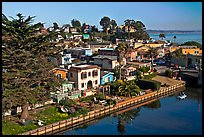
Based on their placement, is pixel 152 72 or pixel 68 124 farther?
pixel 152 72

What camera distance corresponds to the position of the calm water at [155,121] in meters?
15.3

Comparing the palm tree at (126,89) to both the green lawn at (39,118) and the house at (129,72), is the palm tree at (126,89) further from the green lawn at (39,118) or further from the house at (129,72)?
the green lawn at (39,118)

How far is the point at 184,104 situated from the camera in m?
21.2

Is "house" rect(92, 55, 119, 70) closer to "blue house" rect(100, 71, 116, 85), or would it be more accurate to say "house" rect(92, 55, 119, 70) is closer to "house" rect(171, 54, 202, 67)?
"blue house" rect(100, 71, 116, 85)

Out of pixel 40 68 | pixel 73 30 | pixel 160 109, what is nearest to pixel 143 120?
pixel 160 109

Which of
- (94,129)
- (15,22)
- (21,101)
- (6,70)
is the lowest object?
(94,129)

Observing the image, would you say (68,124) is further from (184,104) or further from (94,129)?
(184,104)

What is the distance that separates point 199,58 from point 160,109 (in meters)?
13.8

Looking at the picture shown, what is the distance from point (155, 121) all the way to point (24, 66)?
8130 mm

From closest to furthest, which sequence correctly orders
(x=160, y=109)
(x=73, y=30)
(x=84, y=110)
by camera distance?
(x=84, y=110), (x=160, y=109), (x=73, y=30)

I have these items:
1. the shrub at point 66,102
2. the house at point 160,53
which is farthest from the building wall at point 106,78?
the house at point 160,53

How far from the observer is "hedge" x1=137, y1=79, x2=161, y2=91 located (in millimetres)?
23453

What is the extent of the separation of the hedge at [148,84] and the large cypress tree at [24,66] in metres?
9.52

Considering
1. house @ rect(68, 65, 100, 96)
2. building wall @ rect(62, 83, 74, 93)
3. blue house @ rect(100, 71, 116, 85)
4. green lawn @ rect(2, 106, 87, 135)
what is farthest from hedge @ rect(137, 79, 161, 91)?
green lawn @ rect(2, 106, 87, 135)
